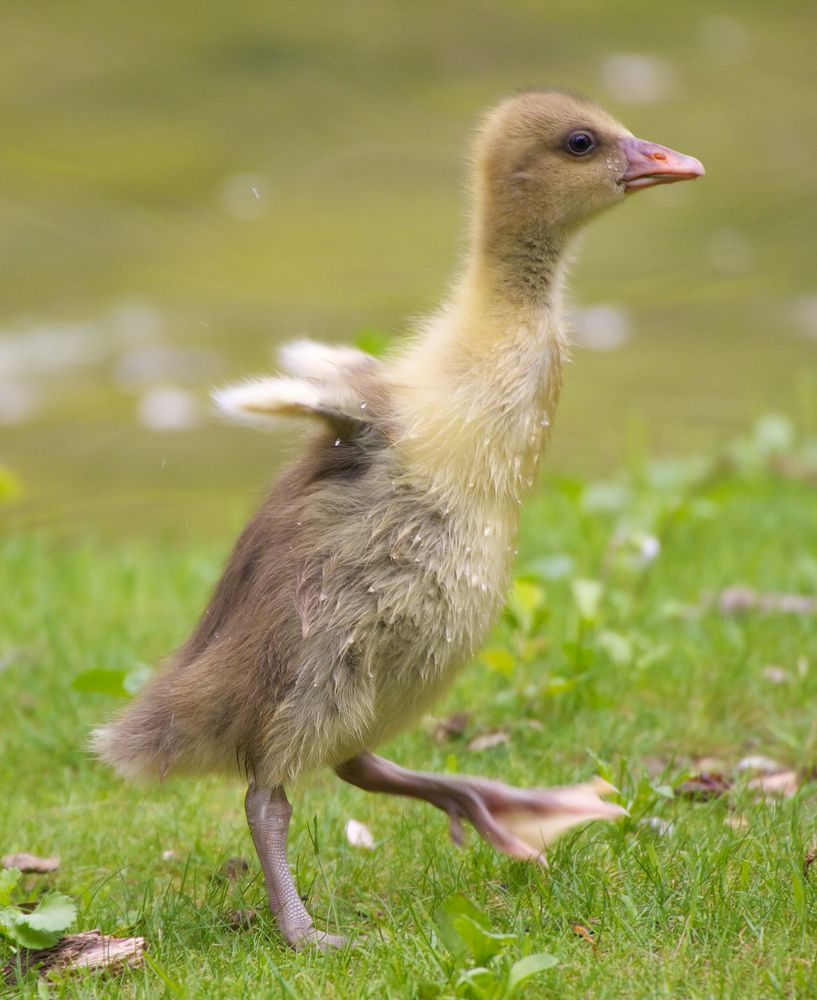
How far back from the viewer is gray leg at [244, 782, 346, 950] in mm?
3010

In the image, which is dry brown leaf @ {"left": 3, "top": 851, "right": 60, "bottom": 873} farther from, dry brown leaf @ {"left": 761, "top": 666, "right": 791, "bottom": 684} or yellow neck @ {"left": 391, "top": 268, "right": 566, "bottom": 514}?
dry brown leaf @ {"left": 761, "top": 666, "right": 791, "bottom": 684}

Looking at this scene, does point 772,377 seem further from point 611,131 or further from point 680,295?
point 611,131

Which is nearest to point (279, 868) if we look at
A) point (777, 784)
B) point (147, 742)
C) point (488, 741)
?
point (147, 742)

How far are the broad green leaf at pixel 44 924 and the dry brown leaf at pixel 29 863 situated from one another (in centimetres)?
50

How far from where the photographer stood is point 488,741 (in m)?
4.20

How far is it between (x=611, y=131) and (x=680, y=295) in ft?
25.9

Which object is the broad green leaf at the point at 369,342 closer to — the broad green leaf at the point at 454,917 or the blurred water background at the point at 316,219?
the blurred water background at the point at 316,219

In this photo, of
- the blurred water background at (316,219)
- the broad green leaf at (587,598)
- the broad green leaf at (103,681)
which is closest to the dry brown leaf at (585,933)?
the broad green leaf at (103,681)

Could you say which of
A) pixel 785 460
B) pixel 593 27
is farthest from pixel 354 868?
pixel 593 27

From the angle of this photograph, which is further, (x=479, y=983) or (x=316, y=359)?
(x=316, y=359)

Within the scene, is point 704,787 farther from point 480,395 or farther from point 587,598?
point 480,395

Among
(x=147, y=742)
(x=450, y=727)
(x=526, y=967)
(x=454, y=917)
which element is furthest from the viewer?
(x=450, y=727)

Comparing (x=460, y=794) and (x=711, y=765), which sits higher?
(x=460, y=794)

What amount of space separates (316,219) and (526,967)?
33.2 feet
